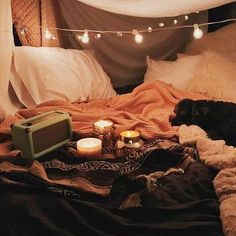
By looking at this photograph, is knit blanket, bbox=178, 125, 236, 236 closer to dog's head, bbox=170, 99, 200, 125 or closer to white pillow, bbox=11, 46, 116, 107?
dog's head, bbox=170, 99, 200, 125

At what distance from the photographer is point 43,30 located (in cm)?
211

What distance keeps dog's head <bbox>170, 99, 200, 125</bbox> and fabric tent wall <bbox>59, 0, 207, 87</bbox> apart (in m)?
0.96

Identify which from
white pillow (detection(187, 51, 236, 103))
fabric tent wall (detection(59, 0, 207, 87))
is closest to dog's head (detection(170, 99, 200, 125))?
white pillow (detection(187, 51, 236, 103))

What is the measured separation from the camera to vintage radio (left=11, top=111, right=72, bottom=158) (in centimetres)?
125

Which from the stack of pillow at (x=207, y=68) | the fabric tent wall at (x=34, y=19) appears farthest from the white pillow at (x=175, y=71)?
the fabric tent wall at (x=34, y=19)

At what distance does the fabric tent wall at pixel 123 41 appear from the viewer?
227 centimetres

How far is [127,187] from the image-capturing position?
1.11 meters

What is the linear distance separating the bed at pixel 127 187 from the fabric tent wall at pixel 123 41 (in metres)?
0.96

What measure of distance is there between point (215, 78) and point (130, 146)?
1032mm

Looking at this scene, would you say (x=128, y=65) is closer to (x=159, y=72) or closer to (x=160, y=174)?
(x=159, y=72)

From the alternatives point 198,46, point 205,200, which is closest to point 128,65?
point 198,46

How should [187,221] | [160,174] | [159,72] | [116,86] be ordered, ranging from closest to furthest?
[187,221] → [160,174] → [159,72] → [116,86]

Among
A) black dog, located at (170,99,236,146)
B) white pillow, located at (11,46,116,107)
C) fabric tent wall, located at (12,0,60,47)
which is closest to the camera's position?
black dog, located at (170,99,236,146)

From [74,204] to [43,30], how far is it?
1413mm
